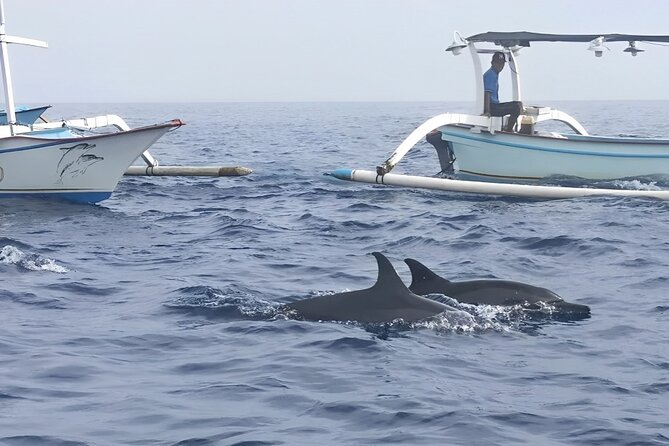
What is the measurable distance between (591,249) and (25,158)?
12048 millimetres

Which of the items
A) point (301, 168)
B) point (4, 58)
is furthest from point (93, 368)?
point (301, 168)

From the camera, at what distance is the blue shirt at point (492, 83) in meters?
23.8

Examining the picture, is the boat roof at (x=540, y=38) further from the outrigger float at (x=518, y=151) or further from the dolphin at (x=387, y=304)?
the dolphin at (x=387, y=304)

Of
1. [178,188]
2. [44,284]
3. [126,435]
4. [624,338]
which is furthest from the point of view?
[178,188]

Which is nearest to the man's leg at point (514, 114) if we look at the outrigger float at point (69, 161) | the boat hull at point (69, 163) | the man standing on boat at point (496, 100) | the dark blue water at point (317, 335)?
the man standing on boat at point (496, 100)

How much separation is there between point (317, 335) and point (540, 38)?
1601 centimetres

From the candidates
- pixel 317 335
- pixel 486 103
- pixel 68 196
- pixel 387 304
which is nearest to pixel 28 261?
pixel 317 335

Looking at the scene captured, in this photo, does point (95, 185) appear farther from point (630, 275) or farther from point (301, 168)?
point (630, 275)

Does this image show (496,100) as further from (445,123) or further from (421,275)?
(421,275)

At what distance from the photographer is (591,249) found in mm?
15461

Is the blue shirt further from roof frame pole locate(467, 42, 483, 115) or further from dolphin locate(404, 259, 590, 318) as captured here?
dolphin locate(404, 259, 590, 318)

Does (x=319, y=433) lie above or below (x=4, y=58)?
below

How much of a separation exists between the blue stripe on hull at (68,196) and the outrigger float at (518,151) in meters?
5.31

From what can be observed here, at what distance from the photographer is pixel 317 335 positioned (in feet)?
33.5
